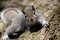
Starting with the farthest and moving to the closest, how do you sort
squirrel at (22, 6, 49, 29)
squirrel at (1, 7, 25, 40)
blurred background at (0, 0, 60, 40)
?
squirrel at (1, 7, 25, 40) → squirrel at (22, 6, 49, 29) → blurred background at (0, 0, 60, 40)

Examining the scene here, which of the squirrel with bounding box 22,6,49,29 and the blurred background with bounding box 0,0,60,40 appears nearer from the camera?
the blurred background with bounding box 0,0,60,40

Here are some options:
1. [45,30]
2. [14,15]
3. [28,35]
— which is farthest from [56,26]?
[14,15]

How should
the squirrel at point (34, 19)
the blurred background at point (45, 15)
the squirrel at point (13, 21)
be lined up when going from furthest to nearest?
the squirrel at point (13, 21)
the squirrel at point (34, 19)
the blurred background at point (45, 15)

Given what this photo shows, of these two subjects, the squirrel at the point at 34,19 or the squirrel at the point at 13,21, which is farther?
the squirrel at the point at 13,21

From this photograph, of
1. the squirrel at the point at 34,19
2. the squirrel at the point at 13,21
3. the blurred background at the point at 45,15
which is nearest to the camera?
the blurred background at the point at 45,15

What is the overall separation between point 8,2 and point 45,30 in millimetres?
2369

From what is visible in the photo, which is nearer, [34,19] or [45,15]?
[34,19]

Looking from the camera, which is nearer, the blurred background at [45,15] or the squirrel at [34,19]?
the blurred background at [45,15]

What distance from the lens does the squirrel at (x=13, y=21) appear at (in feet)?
16.5

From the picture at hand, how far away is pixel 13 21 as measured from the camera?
17.3 feet

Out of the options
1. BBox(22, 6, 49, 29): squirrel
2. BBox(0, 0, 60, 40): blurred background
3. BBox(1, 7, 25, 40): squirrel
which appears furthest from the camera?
BBox(1, 7, 25, 40): squirrel


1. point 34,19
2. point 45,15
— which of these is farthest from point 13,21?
point 45,15

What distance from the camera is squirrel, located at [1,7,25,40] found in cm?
503

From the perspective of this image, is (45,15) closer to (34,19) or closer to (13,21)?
(34,19)
